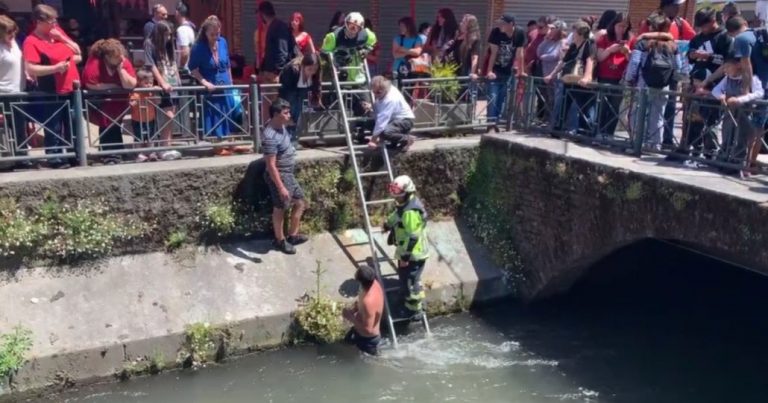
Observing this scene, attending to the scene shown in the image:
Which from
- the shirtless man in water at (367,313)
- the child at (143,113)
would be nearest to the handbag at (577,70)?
the shirtless man in water at (367,313)

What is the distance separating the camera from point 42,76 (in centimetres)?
830

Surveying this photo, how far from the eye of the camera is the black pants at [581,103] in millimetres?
9594

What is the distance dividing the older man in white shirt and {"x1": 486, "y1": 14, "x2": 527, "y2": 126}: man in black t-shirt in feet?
5.54

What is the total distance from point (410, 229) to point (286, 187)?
61.9 inches

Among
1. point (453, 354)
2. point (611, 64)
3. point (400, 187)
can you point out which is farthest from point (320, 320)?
point (611, 64)

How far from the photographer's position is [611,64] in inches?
380

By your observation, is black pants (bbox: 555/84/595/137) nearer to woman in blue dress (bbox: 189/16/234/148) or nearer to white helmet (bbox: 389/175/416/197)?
white helmet (bbox: 389/175/416/197)

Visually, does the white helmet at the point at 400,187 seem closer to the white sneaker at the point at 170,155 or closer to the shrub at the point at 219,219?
the shrub at the point at 219,219

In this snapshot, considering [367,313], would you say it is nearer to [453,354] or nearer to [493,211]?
[453,354]

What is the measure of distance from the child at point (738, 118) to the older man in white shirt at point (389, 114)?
3.71 m

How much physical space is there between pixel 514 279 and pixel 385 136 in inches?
105

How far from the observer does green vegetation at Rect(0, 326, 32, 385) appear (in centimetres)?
736

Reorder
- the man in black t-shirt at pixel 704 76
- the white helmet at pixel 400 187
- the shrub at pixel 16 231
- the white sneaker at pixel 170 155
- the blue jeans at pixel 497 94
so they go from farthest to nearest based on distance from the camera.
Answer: the blue jeans at pixel 497 94
the white sneaker at pixel 170 155
the white helmet at pixel 400 187
the man in black t-shirt at pixel 704 76
the shrub at pixel 16 231

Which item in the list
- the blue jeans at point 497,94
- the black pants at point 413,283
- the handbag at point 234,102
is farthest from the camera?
the blue jeans at point 497,94
